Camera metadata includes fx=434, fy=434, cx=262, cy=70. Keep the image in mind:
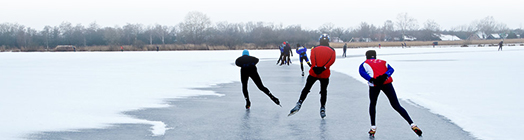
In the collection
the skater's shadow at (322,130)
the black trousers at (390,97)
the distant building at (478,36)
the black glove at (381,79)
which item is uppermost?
the distant building at (478,36)

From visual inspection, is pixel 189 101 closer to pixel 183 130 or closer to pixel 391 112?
pixel 183 130

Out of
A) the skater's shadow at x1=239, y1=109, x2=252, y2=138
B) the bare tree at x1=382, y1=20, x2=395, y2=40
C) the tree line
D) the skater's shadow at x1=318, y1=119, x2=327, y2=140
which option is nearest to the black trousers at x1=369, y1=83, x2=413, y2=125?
the skater's shadow at x1=318, y1=119, x2=327, y2=140

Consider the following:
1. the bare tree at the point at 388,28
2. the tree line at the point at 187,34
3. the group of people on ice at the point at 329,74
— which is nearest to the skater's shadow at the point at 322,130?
the group of people on ice at the point at 329,74

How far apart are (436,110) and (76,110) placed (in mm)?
5865

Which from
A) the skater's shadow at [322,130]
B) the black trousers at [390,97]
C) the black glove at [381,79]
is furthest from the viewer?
the skater's shadow at [322,130]

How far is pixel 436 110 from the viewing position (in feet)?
22.7

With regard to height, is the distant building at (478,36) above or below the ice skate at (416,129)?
above

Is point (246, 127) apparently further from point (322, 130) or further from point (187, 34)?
point (187, 34)

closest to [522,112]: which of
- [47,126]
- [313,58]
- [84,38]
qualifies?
[313,58]

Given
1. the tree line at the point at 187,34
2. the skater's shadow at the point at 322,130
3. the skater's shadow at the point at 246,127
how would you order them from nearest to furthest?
the skater's shadow at the point at 322,130
the skater's shadow at the point at 246,127
the tree line at the point at 187,34

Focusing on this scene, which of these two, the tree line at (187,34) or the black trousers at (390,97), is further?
the tree line at (187,34)

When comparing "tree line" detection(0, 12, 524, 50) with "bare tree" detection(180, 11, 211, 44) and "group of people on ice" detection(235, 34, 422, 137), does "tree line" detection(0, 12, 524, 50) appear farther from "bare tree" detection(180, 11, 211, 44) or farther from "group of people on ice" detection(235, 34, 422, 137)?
"group of people on ice" detection(235, 34, 422, 137)

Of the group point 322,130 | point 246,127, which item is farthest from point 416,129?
point 246,127

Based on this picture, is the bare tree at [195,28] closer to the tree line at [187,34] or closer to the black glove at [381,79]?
the tree line at [187,34]
